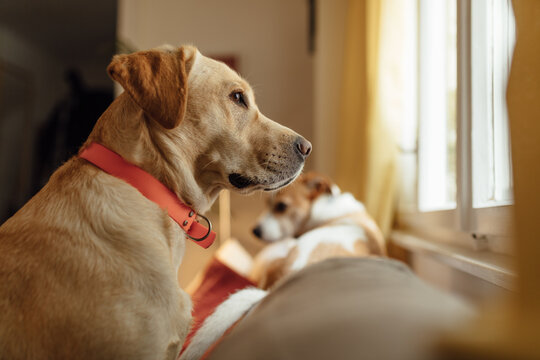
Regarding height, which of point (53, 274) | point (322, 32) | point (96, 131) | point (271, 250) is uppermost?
point (322, 32)

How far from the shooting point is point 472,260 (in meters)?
1.10

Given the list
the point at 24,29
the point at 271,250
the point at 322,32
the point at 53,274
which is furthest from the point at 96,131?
the point at 24,29

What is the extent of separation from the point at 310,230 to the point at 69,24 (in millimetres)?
2676

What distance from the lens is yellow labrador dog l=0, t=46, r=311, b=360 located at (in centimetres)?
67

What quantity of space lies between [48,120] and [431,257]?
313 cm

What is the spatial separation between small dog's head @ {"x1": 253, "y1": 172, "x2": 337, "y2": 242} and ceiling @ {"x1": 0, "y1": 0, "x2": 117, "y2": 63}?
79.9 inches

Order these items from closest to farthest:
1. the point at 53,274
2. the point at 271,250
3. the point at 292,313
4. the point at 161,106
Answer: the point at 292,313, the point at 53,274, the point at 161,106, the point at 271,250

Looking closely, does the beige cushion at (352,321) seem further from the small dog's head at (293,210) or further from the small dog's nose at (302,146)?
the small dog's head at (293,210)

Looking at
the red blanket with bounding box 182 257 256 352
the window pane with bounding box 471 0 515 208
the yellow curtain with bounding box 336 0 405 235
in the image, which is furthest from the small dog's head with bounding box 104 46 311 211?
the yellow curtain with bounding box 336 0 405 235

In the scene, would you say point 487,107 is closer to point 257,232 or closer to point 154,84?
point 154,84

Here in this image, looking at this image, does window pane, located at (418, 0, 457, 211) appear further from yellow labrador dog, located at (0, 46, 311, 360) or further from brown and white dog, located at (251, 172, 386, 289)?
yellow labrador dog, located at (0, 46, 311, 360)

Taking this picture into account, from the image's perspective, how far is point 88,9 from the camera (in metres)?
3.25

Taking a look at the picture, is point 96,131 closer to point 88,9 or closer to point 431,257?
point 431,257

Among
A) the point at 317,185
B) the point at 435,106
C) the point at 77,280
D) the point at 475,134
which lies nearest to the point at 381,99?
the point at 435,106
